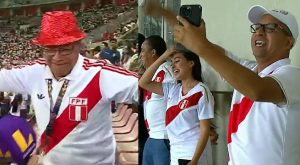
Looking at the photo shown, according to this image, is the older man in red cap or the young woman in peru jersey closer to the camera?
the older man in red cap

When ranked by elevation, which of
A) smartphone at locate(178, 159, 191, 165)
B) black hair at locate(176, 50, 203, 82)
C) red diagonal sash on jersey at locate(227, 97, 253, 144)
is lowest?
smartphone at locate(178, 159, 191, 165)

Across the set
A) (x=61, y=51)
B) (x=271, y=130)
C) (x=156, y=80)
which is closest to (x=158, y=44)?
(x=156, y=80)

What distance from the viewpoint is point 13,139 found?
5.68 feet

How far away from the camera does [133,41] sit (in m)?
1.74

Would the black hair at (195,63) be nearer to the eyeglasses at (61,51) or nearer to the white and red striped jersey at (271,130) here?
the eyeglasses at (61,51)

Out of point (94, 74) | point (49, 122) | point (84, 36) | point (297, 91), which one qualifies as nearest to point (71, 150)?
point (49, 122)

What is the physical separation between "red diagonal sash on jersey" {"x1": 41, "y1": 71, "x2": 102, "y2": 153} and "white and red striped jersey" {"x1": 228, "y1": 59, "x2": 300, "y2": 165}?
62 centimetres

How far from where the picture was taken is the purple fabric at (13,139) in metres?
1.74

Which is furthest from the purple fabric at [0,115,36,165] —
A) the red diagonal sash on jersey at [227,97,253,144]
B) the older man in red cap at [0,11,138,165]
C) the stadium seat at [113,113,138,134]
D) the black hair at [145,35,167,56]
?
the red diagonal sash on jersey at [227,97,253,144]

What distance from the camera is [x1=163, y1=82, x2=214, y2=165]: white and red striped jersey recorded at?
1826 mm

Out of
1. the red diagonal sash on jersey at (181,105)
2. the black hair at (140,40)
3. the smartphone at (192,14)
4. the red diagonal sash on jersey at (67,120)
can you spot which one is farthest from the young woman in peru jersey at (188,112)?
the smartphone at (192,14)

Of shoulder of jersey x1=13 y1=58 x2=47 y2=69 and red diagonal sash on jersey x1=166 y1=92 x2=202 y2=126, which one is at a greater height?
shoulder of jersey x1=13 y1=58 x2=47 y2=69

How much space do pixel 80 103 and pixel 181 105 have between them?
1.25ft

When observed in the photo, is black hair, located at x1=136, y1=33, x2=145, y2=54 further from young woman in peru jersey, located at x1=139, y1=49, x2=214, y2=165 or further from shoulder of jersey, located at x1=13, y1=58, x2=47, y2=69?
shoulder of jersey, located at x1=13, y1=58, x2=47, y2=69
